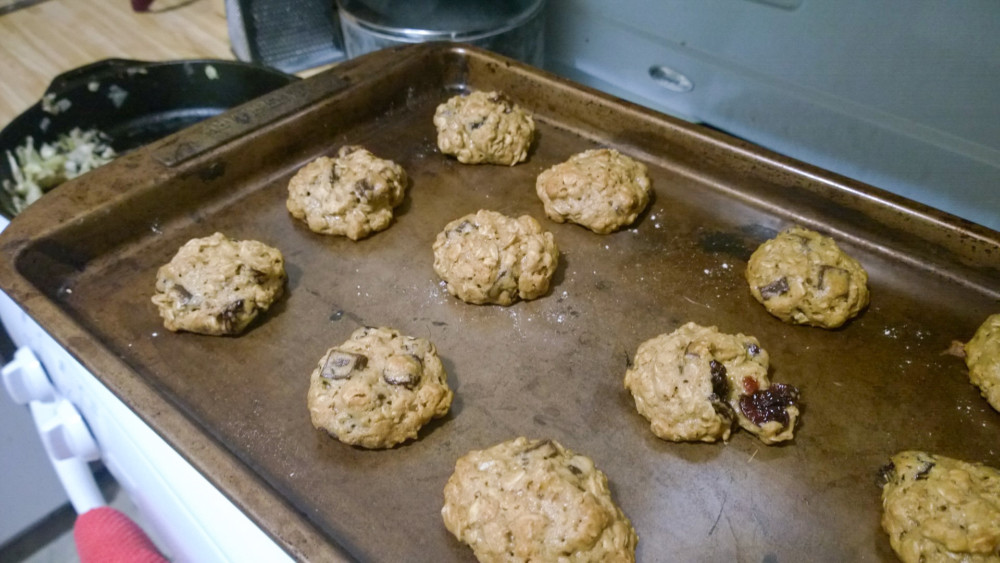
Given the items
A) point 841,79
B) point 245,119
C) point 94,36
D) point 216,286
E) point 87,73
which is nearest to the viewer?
point 216,286

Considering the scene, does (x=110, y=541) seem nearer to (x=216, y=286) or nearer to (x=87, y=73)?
(x=216, y=286)

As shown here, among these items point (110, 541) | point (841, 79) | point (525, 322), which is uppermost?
point (841, 79)

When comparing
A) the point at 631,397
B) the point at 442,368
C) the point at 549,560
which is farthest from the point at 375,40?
the point at 549,560

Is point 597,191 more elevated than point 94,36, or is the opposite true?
point 597,191

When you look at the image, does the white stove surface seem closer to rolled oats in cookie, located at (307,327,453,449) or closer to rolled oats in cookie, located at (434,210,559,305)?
rolled oats in cookie, located at (434,210,559,305)

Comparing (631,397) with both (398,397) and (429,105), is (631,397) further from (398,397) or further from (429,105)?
(429,105)

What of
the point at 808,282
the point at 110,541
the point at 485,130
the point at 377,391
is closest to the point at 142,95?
the point at 485,130

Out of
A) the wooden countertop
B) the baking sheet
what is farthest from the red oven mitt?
the wooden countertop
